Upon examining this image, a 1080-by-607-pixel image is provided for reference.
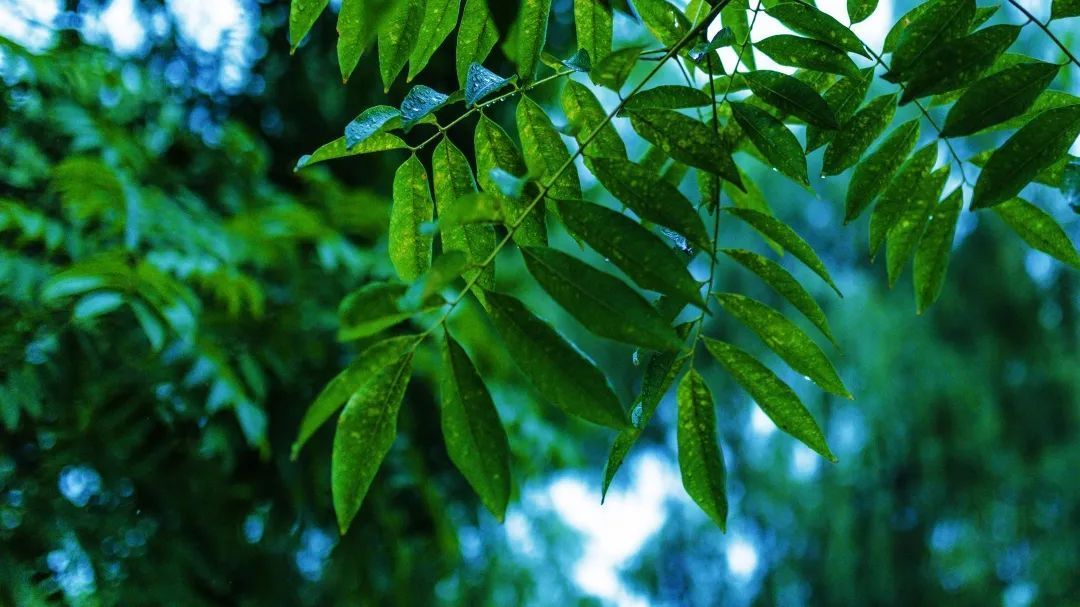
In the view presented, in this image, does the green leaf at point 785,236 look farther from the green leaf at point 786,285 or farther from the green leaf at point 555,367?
the green leaf at point 555,367

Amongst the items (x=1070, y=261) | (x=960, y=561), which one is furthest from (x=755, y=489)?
(x=1070, y=261)

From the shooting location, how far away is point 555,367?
1.70 feet

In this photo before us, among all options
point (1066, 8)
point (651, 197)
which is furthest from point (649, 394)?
point (1066, 8)

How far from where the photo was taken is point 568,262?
0.53 meters

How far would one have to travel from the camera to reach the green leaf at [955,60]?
1.91 ft

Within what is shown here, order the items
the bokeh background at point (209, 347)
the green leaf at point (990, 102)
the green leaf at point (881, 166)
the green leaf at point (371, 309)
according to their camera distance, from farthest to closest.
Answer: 1. the bokeh background at point (209, 347)
2. the green leaf at point (881, 166)
3. the green leaf at point (990, 102)
4. the green leaf at point (371, 309)

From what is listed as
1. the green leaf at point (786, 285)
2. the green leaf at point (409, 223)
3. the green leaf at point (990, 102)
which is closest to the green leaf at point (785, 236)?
the green leaf at point (786, 285)

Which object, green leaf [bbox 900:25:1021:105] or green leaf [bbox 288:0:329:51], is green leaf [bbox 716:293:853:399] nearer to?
green leaf [bbox 900:25:1021:105]

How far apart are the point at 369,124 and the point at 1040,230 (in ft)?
1.70

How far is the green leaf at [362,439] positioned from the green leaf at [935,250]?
1.43 ft

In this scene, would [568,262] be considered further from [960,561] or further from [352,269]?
[960,561]

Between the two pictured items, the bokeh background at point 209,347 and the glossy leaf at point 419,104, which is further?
the bokeh background at point 209,347

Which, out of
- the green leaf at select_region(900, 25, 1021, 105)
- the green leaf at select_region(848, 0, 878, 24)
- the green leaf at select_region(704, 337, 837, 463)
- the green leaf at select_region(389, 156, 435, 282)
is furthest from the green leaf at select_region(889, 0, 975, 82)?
the green leaf at select_region(389, 156, 435, 282)

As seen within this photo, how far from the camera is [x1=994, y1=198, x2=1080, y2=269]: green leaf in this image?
2.42 ft
